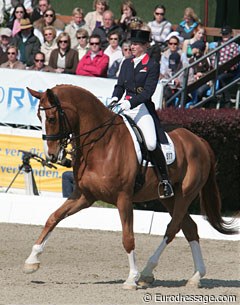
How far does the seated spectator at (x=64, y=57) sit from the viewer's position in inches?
632

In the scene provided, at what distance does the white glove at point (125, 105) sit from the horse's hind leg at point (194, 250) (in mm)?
1368

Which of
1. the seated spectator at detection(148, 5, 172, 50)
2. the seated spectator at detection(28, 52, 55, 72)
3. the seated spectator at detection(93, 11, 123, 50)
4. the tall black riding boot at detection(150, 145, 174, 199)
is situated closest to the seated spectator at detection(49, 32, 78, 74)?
the seated spectator at detection(28, 52, 55, 72)

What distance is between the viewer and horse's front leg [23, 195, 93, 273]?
8.62 m

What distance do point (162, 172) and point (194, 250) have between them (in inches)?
35.6

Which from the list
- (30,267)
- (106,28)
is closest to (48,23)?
(106,28)

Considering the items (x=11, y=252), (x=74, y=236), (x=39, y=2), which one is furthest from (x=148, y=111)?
(x=39, y=2)

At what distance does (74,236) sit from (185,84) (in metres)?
4.41

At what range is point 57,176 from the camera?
Result: 14.8 meters

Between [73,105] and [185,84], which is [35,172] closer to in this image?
[185,84]

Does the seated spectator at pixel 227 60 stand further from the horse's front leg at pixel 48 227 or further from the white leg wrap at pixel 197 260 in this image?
the horse's front leg at pixel 48 227

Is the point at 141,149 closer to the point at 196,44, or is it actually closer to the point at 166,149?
the point at 166,149

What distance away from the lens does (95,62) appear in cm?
1562

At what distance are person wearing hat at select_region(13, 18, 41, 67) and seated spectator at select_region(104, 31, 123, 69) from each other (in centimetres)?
150

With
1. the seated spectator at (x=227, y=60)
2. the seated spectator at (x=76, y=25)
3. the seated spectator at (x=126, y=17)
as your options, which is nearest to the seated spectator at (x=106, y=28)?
the seated spectator at (x=126, y=17)
